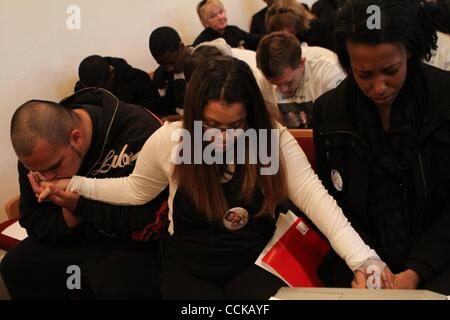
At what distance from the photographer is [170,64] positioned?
9.23 ft

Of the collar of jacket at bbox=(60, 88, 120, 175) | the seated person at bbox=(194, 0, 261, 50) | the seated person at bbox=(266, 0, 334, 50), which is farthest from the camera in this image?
the seated person at bbox=(194, 0, 261, 50)

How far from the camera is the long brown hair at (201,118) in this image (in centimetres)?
121

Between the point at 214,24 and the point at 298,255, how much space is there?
2271 mm

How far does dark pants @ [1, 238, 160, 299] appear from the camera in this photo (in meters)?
1.49

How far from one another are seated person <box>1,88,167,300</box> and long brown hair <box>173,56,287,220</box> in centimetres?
25

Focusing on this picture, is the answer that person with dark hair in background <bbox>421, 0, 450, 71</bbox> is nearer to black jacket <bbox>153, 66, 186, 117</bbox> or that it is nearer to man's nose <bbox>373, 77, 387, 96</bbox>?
man's nose <bbox>373, 77, 387, 96</bbox>

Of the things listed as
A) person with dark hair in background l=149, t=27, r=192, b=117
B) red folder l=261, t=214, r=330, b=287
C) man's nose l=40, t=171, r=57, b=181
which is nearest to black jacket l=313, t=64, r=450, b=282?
red folder l=261, t=214, r=330, b=287

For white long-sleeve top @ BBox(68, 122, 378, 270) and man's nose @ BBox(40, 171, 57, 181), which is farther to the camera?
man's nose @ BBox(40, 171, 57, 181)

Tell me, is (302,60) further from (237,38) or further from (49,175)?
(237,38)

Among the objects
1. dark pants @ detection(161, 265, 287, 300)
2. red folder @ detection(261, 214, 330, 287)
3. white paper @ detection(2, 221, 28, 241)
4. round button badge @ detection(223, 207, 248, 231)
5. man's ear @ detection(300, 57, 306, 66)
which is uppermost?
man's ear @ detection(300, 57, 306, 66)

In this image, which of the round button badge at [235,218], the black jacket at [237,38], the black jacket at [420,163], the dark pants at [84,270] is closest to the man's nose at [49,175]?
the dark pants at [84,270]

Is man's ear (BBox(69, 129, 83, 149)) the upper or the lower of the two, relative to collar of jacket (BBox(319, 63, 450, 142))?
lower

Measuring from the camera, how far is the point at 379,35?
1.08 m

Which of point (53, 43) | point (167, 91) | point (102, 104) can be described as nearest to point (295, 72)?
point (102, 104)
